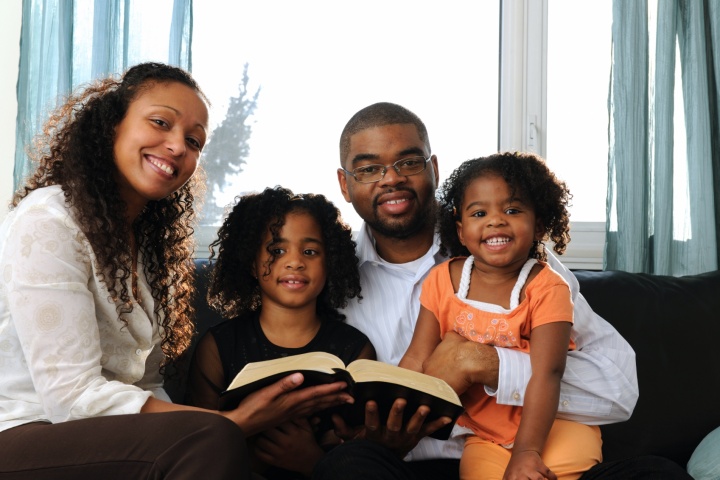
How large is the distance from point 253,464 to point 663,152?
80.4 inches

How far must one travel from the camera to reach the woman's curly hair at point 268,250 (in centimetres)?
216

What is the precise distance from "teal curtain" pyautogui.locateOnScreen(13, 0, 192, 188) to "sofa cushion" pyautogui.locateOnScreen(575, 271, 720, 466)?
181 cm

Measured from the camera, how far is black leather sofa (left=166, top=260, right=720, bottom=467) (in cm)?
230

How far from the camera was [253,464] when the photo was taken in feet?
6.33

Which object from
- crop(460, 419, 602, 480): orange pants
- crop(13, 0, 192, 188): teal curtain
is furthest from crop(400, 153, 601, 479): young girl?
crop(13, 0, 192, 188): teal curtain

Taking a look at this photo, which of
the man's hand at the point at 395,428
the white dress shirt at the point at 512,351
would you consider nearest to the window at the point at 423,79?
the white dress shirt at the point at 512,351

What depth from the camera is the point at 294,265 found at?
6.82 feet

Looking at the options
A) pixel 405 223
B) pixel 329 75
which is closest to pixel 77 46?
pixel 329 75

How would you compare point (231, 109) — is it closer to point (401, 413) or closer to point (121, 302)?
point (121, 302)

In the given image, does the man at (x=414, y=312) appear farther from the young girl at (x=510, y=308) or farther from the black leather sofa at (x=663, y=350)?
the black leather sofa at (x=663, y=350)

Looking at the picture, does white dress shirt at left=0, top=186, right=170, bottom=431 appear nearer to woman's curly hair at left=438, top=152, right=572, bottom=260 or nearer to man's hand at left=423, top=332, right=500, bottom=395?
man's hand at left=423, top=332, right=500, bottom=395

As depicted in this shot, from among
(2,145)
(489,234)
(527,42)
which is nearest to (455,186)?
(489,234)

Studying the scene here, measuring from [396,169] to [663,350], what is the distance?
1041 millimetres

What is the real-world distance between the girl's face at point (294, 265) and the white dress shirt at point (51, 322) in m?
0.51
